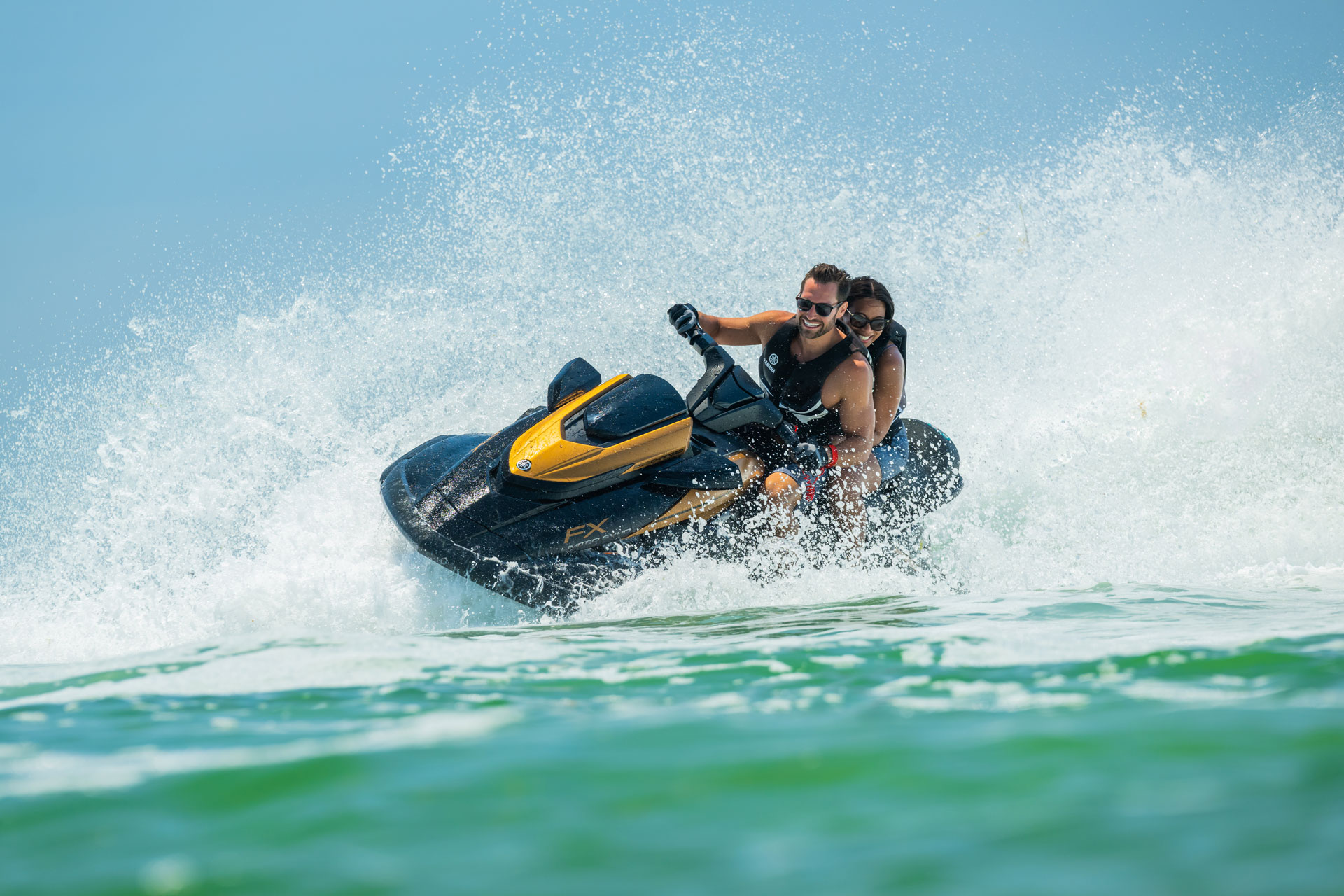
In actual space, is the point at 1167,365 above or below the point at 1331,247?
below

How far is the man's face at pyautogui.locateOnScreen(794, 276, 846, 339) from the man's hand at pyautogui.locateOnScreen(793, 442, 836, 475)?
0.44 m

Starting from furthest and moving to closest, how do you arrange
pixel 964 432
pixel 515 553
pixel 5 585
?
pixel 964 432 < pixel 5 585 < pixel 515 553

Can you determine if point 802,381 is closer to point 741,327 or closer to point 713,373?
point 713,373

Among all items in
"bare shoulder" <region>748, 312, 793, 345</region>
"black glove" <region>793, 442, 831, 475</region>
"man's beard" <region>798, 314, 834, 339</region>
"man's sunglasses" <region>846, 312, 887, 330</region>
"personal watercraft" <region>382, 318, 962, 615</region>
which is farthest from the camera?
"bare shoulder" <region>748, 312, 793, 345</region>

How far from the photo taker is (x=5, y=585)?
3785 millimetres

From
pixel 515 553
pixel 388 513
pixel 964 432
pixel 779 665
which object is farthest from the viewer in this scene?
pixel 964 432

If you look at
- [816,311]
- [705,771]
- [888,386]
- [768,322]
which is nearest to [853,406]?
[888,386]

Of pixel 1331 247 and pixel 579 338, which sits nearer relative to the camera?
pixel 1331 247

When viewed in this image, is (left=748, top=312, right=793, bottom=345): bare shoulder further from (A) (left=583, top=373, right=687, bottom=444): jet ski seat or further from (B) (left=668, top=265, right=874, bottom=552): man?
(A) (left=583, top=373, right=687, bottom=444): jet ski seat

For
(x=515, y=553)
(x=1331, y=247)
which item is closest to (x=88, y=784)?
(x=515, y=553)

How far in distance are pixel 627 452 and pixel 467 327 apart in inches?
174

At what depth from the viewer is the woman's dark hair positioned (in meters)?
3.77

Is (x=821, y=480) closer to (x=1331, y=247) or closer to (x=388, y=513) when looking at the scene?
(x=388, y=513)

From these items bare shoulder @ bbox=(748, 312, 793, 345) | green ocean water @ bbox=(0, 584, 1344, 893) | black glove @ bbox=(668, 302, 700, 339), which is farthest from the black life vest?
green ocean water @ bbox=(0, 584, 1344, 893)
